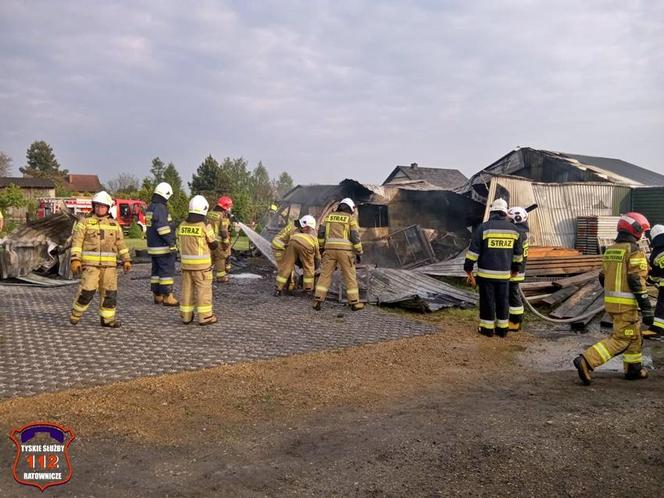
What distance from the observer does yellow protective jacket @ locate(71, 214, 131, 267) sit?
6.60 m

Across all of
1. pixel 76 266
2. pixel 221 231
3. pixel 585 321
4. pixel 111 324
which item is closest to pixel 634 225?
pixel 585 321

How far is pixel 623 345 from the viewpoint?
4.95m

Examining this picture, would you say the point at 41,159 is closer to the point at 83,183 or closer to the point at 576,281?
the point at 83,183

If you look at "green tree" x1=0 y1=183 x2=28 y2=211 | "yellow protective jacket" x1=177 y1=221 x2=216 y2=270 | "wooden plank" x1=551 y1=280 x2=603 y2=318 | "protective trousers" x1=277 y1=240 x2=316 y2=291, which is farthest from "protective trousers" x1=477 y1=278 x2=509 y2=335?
"green tree" x1=0 y1=183 x2=28 y2=211

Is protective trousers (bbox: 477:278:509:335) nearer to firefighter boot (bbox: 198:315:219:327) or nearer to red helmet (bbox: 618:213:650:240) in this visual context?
red helmet (bbox: 618:213:650:240)

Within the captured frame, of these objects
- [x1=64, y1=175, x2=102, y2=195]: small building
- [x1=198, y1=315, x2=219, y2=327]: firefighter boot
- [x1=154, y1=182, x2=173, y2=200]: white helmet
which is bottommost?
[x1=198, y1=315, x2=219, y2=327]: firefighter boot

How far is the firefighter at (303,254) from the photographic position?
9104 millimetres

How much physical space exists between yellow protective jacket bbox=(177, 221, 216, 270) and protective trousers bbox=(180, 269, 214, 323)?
0.09m

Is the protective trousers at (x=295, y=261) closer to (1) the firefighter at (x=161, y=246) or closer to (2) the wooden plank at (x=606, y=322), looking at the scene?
(1) the firefighter at (x=161, y=246)

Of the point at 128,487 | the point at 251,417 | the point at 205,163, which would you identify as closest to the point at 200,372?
the point at 251,417

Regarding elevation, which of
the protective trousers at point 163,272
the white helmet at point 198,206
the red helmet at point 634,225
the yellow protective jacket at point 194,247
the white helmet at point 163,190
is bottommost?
the protective trousers at point 163,272

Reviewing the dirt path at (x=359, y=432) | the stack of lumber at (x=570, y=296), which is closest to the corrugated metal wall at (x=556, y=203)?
the stack of lumber at (x=570, y=296)

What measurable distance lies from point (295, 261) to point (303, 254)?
0.28 meters

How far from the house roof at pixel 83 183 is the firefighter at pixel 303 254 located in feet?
174
